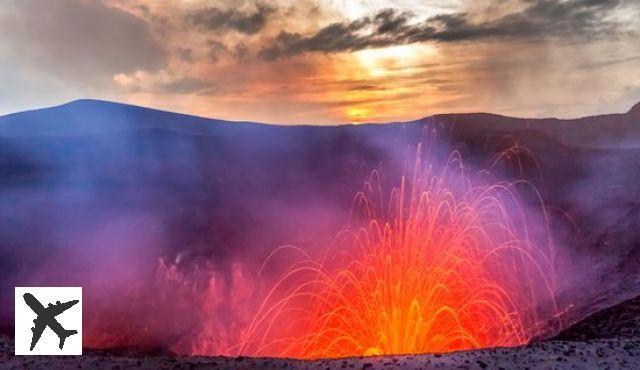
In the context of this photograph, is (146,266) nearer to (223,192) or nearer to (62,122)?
(223,192)

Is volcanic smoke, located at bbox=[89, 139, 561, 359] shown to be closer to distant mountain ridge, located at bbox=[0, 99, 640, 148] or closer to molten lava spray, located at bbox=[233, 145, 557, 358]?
molten lava spray, located at bbox=[233, 145, 557, 358]

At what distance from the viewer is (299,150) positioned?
186 feet

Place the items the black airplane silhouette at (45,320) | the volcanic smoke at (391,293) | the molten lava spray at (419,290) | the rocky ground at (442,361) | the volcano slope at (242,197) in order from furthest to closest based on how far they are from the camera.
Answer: the volcanic smoke at (391,293) < the molten lava spray at (419,290) < the volcano slope at (242,197) < the black airplane silhouette at (45,320) < the rocky ground at (442,361)

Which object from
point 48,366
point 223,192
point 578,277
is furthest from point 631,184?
point 48,366

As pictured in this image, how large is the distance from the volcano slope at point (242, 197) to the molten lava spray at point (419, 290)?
2.30 meters

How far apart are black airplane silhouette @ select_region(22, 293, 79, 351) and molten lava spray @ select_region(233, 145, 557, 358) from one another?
1575 cm

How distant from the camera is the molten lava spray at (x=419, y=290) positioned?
1064 inches

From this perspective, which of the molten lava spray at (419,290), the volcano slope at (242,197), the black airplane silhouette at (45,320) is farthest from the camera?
the molten lava spray at (419,290)

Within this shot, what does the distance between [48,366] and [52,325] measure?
61.8 inches

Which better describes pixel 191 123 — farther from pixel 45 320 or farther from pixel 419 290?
pixel 45 320

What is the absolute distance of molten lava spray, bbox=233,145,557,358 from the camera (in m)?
27.0

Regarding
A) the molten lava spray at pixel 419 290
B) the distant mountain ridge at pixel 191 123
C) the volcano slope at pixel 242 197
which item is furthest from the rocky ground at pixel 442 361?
the distant mountain ridge at pixel 191 123

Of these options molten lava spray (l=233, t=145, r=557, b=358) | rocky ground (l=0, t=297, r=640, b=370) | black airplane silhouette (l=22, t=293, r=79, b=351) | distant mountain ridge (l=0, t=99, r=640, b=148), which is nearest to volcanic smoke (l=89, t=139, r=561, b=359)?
molten lava spray (l=233, t=145, r=557, b=358)

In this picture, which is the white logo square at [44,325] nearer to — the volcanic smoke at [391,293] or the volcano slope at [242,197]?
the volcano slope at [242,197]
